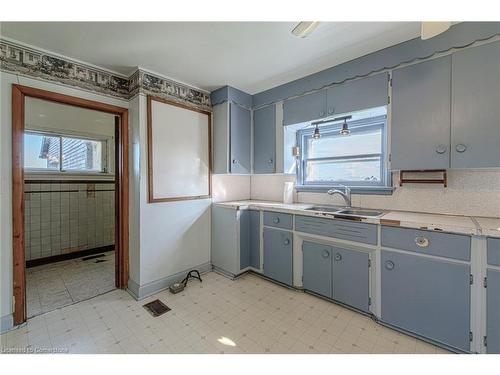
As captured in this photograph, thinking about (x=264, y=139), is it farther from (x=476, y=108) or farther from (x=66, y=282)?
(x=66, y=282)

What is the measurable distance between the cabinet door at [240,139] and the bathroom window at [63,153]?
238 centimetres

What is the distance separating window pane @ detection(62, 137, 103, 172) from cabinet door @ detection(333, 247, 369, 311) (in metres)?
3.77

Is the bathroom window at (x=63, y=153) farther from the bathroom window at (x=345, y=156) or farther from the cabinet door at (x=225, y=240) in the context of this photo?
the bathroom window at (x=345, y=156)

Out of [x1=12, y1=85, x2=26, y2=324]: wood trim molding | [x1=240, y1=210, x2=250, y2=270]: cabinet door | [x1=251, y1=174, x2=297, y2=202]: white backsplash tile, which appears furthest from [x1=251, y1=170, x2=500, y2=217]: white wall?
[x1=12, y1=85, x2=26, y2=324]: wood trim molding

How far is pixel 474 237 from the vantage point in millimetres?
1327

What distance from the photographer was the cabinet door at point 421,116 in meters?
1.60

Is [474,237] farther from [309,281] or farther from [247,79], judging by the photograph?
[247,79]

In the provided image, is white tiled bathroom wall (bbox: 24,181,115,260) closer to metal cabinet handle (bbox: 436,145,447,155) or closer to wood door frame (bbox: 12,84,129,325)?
wood door frame (bbox: 12,84,129,325)

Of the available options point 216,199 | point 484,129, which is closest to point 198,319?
point 216,199

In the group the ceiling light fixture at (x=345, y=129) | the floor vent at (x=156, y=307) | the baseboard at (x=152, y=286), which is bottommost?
the floor vent at (x=156, y=307)

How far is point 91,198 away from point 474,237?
4.44 metres

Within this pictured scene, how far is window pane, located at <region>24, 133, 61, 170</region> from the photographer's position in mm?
2980

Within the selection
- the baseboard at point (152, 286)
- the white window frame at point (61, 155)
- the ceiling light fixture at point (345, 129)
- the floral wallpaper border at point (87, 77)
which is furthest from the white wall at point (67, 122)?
the ceiling light fixture at point (345, 129)

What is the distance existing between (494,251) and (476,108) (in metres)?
0.95
